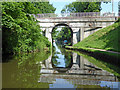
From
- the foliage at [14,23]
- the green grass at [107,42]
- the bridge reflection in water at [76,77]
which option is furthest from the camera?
the green grass at [107,42]

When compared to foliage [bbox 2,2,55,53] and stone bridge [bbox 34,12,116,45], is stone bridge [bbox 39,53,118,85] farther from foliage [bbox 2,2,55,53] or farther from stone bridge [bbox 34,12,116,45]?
stone bridge [bbox 34,12,116,45]

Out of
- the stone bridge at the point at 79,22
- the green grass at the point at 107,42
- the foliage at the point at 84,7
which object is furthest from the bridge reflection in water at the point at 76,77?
the foliage at the point at 84,7

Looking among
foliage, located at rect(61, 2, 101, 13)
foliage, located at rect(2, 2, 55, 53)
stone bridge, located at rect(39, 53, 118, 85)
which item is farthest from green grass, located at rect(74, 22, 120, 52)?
foliage, located at rect(61, 2, 101, 13)

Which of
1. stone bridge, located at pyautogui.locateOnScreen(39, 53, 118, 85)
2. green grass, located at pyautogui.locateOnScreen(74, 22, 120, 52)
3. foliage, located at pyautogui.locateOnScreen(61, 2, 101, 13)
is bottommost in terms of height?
stone bridge, located at pyautogui.locateOnScreen(39, 53, 118, 85)

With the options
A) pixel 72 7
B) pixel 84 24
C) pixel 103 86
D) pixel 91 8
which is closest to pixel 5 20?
pixel 103 86

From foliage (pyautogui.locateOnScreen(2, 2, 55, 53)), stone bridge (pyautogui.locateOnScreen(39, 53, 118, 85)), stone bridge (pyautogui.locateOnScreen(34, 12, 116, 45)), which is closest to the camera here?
stone bridge (pyautogui.locateOnScreen(39, 53, 118, 85))

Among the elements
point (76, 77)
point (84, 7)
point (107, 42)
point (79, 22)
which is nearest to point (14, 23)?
point (76, 77)

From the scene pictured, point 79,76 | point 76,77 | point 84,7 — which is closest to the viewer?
point 76,77

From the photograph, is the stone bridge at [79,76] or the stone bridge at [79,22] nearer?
the stone bridge at [79,76]

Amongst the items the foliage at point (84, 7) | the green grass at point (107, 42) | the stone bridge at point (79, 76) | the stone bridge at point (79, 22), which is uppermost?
the foliage at point (84, 7)

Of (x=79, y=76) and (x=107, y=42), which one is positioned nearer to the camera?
(x=79, y=76)

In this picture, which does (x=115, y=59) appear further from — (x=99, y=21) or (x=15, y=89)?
(x=99, y=21)

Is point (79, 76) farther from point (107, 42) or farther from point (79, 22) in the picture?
point (79, 22)

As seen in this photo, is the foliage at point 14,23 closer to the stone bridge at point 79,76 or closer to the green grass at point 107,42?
the stone bridge at point 79,76
